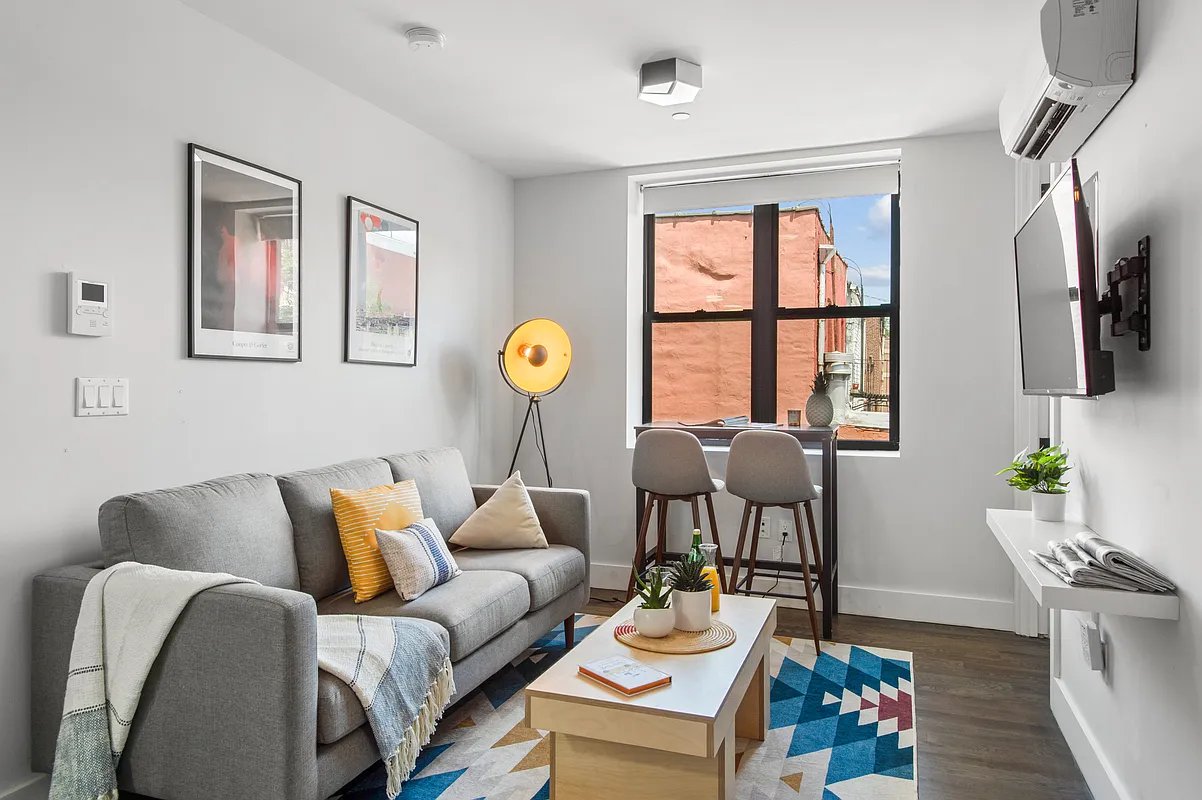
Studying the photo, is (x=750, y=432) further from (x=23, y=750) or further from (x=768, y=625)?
(x=23, y=750)

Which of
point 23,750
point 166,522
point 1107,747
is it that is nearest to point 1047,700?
point 1107,747

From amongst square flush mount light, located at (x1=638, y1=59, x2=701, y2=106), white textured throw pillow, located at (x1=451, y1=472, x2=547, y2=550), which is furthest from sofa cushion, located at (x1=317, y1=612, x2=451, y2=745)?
square flush mount light, located at (x1=638, y1=59, x2=701, y2=106)

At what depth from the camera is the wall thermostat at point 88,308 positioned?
225cm

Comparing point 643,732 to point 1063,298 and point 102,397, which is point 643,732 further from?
point 102,397

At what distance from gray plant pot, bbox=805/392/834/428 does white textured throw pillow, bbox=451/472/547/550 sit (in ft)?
5.08

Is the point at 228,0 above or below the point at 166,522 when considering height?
above

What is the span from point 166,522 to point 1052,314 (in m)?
2.50

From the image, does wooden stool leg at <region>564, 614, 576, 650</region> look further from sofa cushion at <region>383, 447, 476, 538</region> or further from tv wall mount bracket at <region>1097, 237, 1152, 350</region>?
tv wall mount bracket at <region>1097, 237, 1152, 350</region>

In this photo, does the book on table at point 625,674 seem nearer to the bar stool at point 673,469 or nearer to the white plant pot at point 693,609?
the white plant pot at point 693,609

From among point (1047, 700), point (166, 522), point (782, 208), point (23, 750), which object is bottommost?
point (1047, 700)

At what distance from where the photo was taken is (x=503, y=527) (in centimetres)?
341

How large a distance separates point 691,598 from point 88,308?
196 cm

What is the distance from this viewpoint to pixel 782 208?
4.59 meters

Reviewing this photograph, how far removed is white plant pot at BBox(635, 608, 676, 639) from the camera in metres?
2.37
